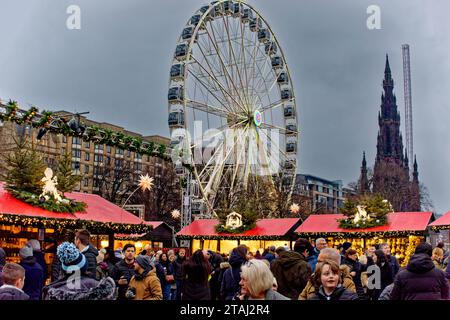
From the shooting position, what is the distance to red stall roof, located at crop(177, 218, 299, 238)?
27641mm

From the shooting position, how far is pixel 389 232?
2516cm

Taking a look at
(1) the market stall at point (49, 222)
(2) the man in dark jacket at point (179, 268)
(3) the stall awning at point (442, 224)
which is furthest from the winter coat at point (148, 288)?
(3) the stall awning at point (442, 224)

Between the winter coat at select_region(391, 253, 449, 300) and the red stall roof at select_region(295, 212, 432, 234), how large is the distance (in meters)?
19.3

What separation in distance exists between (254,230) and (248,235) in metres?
0.43

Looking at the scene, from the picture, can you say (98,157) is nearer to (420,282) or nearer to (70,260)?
(420,282)

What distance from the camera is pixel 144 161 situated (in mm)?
89312

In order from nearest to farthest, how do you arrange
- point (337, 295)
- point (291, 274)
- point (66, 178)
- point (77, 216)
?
point (337, 295) < point (291, 274) < point (77, 216) < point (66, 178)

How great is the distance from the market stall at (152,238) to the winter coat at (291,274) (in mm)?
23608

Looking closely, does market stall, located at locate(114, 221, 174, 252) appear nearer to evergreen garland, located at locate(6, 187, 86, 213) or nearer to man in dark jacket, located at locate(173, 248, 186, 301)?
evergreen garland, located at locate(6, 187, 86, 213)

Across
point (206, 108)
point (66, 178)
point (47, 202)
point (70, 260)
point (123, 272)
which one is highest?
point (206, 108)

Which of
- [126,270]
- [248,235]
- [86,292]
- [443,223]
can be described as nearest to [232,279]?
[126,270]

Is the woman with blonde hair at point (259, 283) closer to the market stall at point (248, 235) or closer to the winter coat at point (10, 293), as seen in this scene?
the winter coat at point (10, 293)
